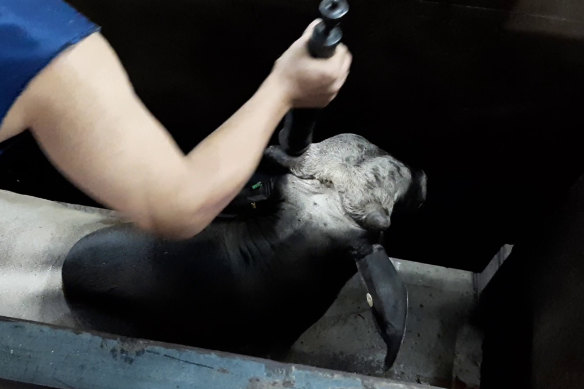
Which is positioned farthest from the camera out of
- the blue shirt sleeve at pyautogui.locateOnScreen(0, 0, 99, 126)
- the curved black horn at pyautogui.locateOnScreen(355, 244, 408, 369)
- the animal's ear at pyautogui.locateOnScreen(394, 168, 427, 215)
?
the animal's ear at pyautogui.locateOnScreen(394, 168, 427, 215)

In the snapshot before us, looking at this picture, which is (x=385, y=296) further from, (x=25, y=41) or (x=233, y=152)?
(x=25, y=41)

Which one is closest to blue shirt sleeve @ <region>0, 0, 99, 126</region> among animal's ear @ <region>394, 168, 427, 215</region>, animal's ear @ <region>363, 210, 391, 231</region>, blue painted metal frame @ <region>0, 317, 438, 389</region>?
blue painted metal frame @ <region>0, 317, 438, 389</region>

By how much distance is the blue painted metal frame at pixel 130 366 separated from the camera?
92 cm

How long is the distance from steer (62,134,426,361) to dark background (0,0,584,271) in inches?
11.3

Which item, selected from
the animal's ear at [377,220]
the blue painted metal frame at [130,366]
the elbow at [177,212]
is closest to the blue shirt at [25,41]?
the elbow at [177,212]

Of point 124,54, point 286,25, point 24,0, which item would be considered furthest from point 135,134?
point 124,54

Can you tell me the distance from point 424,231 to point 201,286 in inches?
33.0

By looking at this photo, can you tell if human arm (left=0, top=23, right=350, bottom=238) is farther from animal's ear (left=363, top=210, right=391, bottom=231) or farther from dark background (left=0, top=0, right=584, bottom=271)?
dark background (left=0, top=0, right=584, bottom=271)

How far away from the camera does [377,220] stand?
3.42ft

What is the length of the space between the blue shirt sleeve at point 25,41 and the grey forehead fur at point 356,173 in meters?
0.51

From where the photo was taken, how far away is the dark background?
Answer: 1.21 meters

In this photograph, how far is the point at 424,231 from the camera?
1.74 meters

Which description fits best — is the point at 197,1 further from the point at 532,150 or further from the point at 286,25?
the point at 532,150

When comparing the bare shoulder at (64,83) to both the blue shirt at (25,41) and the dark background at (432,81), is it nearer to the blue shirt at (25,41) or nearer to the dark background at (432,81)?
the blue shirt at (25,41)
